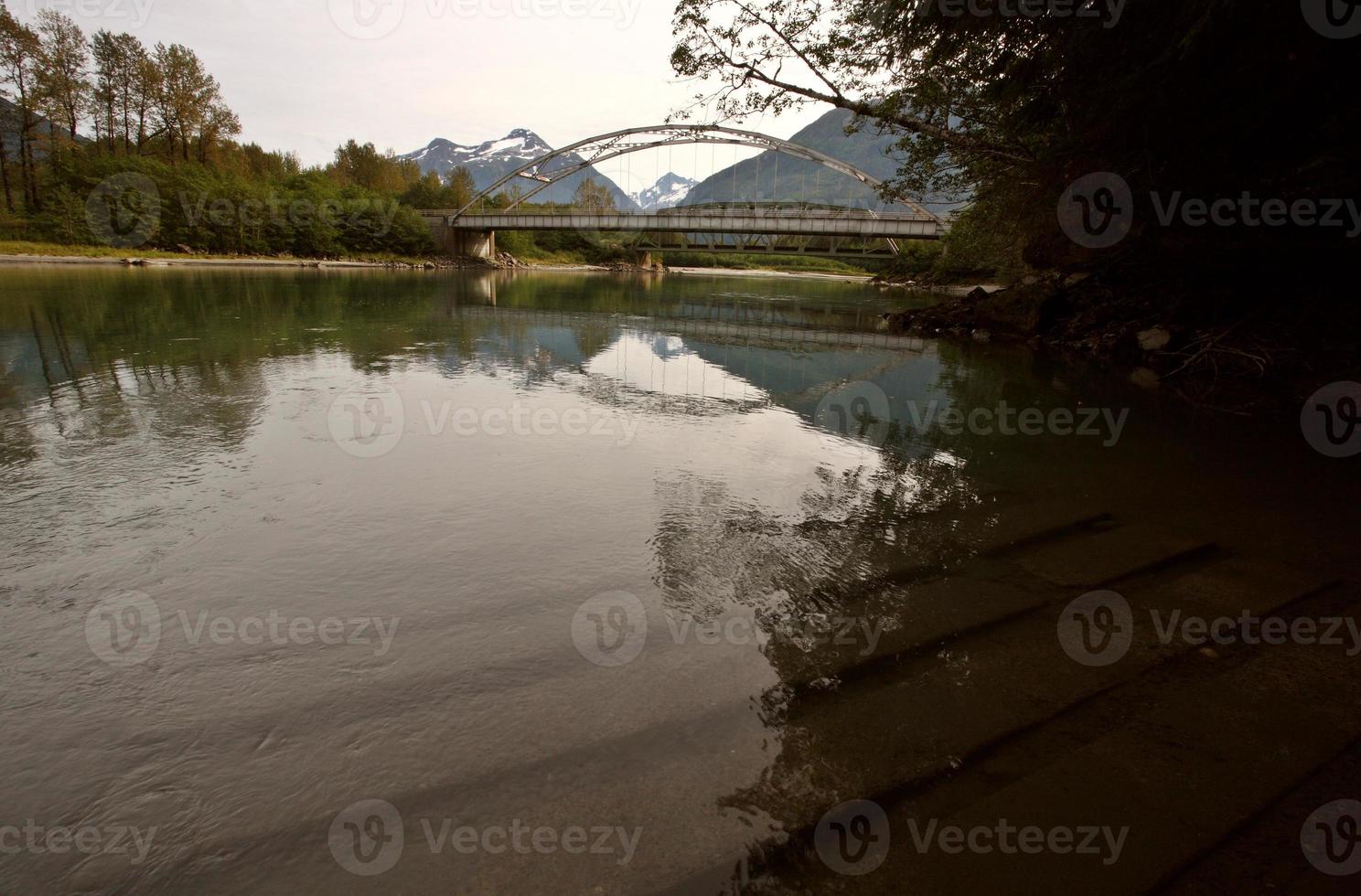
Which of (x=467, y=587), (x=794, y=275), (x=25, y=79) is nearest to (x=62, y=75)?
(x=25, y=79)

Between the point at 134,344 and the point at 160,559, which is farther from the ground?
the point at 134,344

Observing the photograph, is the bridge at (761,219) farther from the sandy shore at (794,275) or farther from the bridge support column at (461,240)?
the sandy shore at (794,275)

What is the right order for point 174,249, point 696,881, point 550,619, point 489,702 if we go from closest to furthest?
point 696,881 < point 489,702 < point 550,619 < point 174,249

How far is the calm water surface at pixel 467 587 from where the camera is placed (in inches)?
96.2

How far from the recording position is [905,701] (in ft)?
10.5

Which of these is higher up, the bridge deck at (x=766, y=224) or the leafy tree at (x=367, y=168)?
the leafy tree at (x=367, y=168)

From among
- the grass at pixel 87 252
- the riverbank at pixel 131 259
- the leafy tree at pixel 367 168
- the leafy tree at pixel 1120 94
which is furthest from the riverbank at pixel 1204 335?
the leafy tree at pixel 367 168

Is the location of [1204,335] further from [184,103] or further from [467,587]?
[184,103]

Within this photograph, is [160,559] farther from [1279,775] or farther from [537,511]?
[1279,775]

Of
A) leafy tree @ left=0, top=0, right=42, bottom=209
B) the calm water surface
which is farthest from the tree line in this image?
the calm water surface

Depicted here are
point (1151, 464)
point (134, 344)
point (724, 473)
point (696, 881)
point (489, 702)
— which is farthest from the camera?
point (134, 344)

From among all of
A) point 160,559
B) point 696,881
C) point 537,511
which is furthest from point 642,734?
point 160,559

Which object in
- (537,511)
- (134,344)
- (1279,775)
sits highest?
(134,344)

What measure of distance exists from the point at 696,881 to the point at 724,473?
15.1 feet
